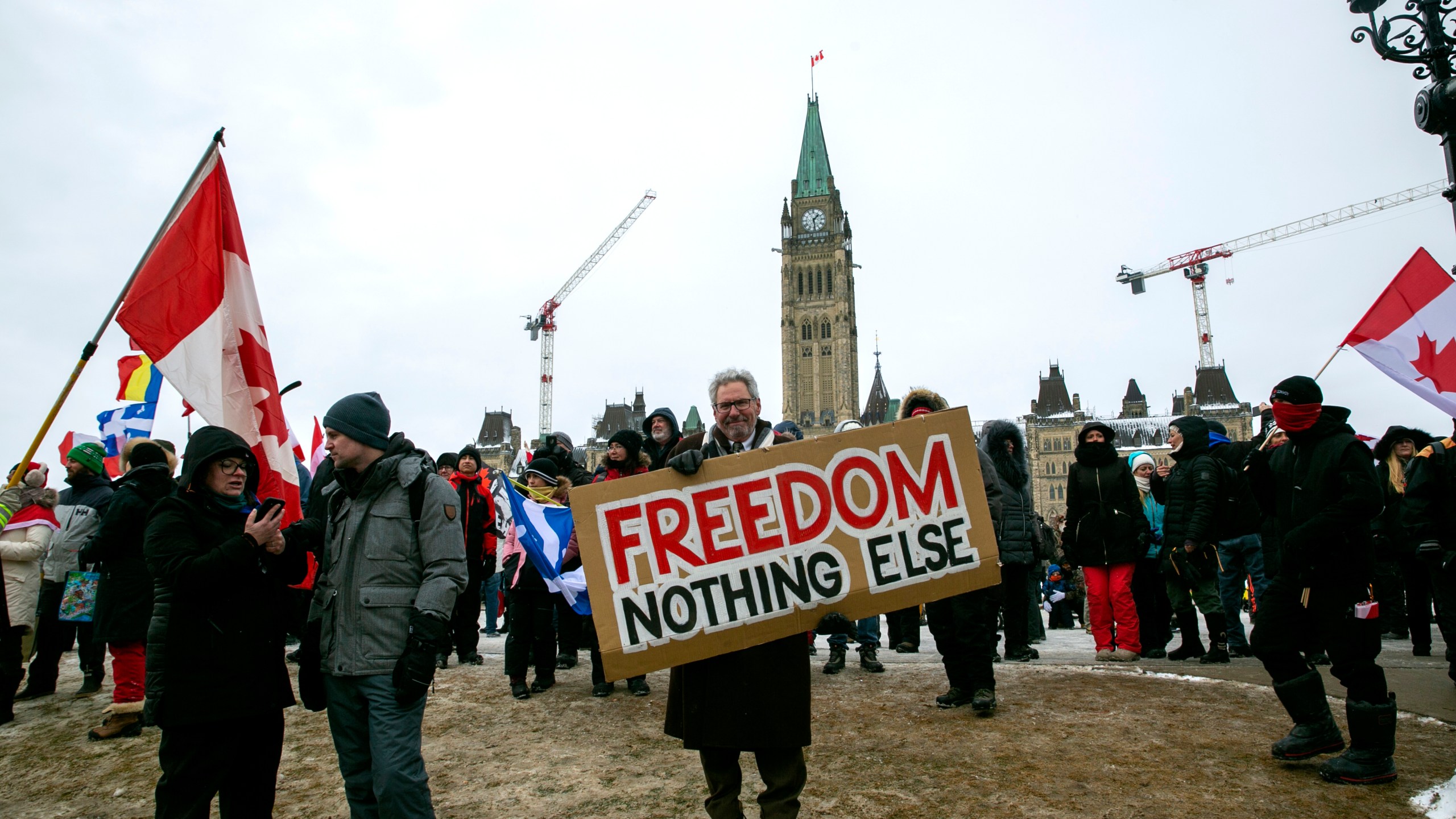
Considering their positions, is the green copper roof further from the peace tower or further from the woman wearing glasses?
the woman wearing glasses

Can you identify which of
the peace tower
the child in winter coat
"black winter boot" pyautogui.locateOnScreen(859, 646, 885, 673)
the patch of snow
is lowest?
the child in winter coat

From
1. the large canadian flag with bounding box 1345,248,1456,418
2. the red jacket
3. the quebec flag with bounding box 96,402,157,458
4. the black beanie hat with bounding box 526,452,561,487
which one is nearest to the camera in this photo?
the large canadian flag with bounding box 1345,248,1456,418

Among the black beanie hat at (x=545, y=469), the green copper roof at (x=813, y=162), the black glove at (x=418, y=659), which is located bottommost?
the black glove at (x=418, y=659)

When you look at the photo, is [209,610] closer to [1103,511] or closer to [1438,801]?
[1438,801]

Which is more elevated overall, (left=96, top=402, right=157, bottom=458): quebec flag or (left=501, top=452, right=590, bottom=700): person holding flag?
(left=96, top=402, right=157, bottom=458): quebec flag

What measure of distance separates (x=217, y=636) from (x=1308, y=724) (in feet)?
16.5

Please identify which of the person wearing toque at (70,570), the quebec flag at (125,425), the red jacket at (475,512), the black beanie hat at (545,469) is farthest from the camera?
the quebec flag at (125,425)

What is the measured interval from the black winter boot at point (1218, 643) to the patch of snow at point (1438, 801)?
3629mm

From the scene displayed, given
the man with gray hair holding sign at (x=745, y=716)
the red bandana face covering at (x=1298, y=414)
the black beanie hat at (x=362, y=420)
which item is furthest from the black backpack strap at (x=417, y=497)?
the red bandana face covering at (x=1298, y=414)

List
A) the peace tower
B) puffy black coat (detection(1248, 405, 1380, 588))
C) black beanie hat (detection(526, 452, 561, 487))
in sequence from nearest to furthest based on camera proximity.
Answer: puffy black coat (detection(1248, 405, 1380, 588)) < black beanie hat (detection(526, 452, 561, 487)) < the peace tower

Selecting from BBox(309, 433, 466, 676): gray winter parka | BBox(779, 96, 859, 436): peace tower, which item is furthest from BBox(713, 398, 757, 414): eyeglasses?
BBox(779, 96, 859, 436): peace tower

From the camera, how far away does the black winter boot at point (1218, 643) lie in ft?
22.7

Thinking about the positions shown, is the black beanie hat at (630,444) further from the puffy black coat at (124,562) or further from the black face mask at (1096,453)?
the black face mask at (1096,453)

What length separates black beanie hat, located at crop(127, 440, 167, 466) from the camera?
16.7 ft
